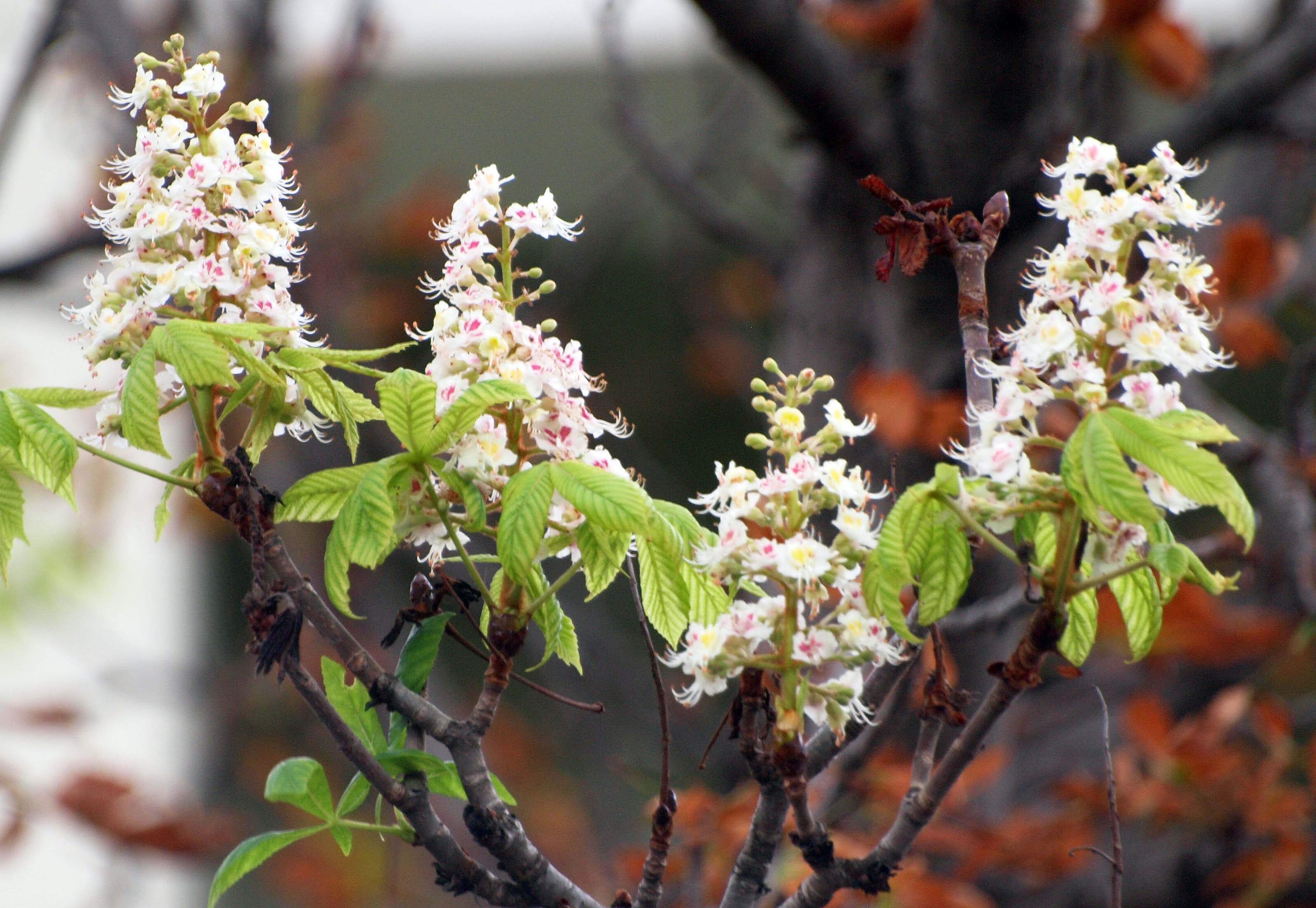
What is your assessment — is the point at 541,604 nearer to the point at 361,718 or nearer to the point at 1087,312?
the point at 361,718

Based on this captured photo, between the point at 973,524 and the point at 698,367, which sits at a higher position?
the point at 698,367

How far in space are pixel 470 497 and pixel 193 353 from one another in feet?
0.69

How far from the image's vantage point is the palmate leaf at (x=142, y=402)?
88cm

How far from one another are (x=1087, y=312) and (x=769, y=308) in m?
3.77

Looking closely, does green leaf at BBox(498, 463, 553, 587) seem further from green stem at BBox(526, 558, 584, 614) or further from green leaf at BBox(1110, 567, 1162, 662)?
green leaf at BBox(1110, 567, 1162, 662)

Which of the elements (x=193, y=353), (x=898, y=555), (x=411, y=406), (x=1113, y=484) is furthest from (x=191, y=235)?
(x=1113, y=484)

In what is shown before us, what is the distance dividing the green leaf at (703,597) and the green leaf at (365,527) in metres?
0.22

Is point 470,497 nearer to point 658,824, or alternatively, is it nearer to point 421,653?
point 421,653

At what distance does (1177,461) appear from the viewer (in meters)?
0.79

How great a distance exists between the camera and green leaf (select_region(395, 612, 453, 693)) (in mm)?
991

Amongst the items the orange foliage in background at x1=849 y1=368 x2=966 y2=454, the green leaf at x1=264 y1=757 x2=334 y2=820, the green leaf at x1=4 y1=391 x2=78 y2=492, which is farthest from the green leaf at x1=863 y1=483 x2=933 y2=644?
the orange foliage in background at x1=849 y1=368 x2=966 y2=454

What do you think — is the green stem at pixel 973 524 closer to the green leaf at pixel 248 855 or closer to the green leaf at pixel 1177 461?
the green leaf at pixel 1177 461

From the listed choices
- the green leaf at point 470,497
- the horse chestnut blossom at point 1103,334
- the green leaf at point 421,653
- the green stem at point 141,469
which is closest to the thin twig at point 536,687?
the green leaf at point 421,653

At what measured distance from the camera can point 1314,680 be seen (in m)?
4.31
